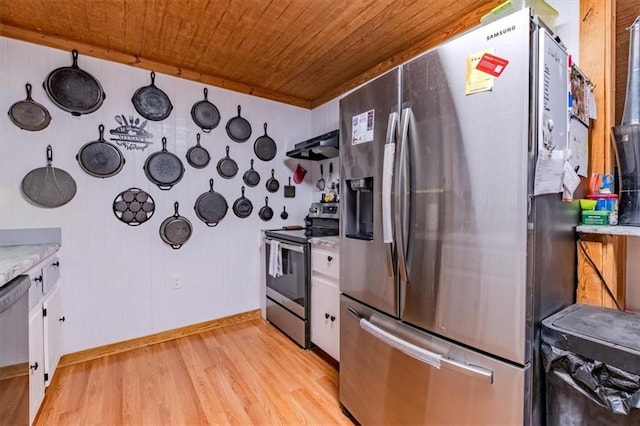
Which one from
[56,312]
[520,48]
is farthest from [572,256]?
[56,312]

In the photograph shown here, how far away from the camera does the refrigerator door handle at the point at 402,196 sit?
1188mm

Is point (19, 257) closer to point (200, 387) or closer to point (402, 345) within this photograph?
point (200, 387)

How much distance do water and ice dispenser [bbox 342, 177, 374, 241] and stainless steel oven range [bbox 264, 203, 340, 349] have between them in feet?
2.46

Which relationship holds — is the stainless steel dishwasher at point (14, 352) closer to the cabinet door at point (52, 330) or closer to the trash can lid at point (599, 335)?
the cabinet door at point (52, 330)

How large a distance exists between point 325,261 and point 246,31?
169 centimetres

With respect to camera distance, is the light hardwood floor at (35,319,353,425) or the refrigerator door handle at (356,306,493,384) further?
the light hardwood floor at (35,319,353,425)

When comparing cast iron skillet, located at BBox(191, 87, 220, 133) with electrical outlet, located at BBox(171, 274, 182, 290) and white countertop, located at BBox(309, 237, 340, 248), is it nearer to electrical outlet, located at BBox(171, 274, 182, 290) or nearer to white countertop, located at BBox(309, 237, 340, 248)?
electrical outlet, located at BBox(171, 274, 182, 290)

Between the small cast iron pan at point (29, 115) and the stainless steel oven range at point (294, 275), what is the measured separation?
72.2 inches

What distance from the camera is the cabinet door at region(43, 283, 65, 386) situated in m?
1.73

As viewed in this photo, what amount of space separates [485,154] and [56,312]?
266 cm

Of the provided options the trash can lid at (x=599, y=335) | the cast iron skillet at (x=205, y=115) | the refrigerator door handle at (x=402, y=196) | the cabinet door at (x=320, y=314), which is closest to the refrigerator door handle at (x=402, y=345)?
the refrigerator door handle at (x=402, y=196)

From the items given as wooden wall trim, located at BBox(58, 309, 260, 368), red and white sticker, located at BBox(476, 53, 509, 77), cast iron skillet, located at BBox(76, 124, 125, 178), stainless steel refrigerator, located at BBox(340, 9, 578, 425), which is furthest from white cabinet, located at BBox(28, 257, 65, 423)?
red and white sticker, located at BBox(476, 53, 509, 77)

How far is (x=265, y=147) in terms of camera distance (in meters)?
3.04

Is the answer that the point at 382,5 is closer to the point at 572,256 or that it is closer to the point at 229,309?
the point at 572,256
